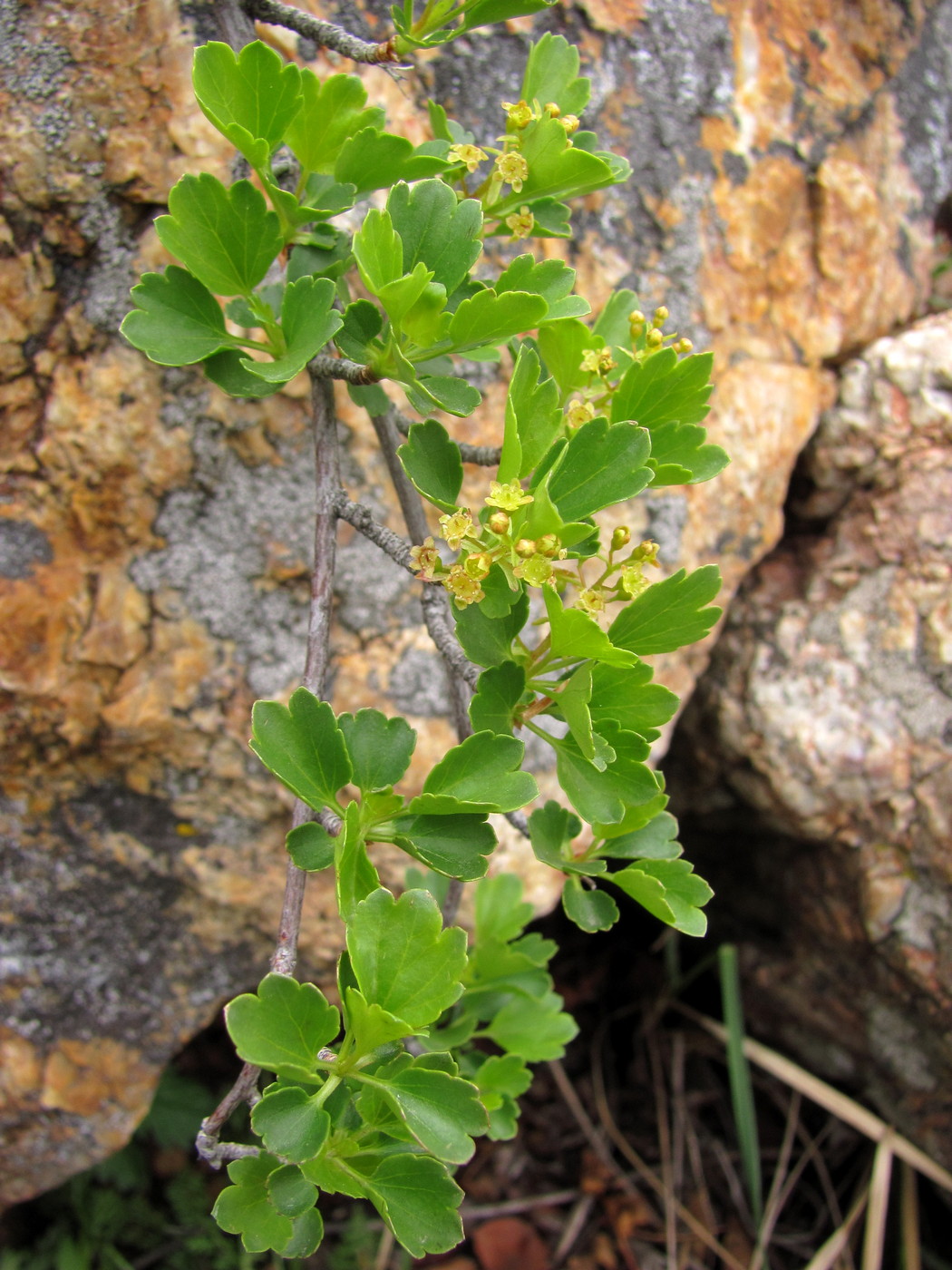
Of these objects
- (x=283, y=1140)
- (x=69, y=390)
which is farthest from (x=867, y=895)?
(x=69, y=390)

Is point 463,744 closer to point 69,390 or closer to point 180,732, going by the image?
point 180,732

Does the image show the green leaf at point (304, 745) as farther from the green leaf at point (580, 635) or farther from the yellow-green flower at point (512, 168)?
the yellow-green flower at point (512, 168)

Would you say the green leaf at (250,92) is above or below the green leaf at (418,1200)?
above

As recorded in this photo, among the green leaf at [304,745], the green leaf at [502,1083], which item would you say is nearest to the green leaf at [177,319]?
the green leaf at [304,745]

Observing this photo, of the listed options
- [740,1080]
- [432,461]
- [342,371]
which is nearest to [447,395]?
[432,461]

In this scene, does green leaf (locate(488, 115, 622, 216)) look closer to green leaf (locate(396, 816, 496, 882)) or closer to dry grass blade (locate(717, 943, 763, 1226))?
green leaf (locate(396, 816, 496, 882))

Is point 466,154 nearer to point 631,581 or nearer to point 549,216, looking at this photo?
point 549,216
